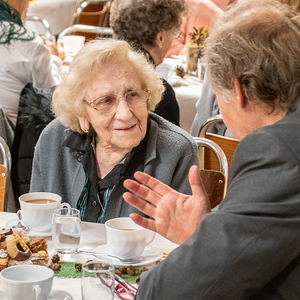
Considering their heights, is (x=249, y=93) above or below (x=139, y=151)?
above

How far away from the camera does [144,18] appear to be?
8.38ft

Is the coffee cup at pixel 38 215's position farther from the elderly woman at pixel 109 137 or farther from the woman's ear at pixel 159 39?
the woman's ear at pixel 159 39

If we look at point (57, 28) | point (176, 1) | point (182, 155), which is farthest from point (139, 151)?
→ point (57, 28)

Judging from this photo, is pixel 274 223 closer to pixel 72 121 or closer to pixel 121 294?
pixel 121 294

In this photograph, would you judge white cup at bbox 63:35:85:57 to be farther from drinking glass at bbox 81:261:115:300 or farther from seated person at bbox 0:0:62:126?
drinking glass at bbox 81:261:115:300

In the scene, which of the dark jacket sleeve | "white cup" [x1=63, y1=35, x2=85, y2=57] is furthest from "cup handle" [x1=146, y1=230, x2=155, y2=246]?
"white cup" [x1=63, y1=35, x2=85, y2=57]

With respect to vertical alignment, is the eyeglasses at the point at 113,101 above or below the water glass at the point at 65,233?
above

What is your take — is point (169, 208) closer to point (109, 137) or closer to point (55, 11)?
point (109, 137)

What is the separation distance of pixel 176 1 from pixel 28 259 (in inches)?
76.4

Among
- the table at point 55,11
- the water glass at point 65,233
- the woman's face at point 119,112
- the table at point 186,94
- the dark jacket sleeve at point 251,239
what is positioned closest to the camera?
the dark jacket sleeve at point 251,239

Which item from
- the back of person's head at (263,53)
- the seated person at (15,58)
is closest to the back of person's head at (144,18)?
the seated person at (15,58)

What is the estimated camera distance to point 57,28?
680 centimetres

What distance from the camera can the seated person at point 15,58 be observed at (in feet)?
8.38

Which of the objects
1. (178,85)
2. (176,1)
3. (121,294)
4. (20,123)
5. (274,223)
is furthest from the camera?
(178,85)
